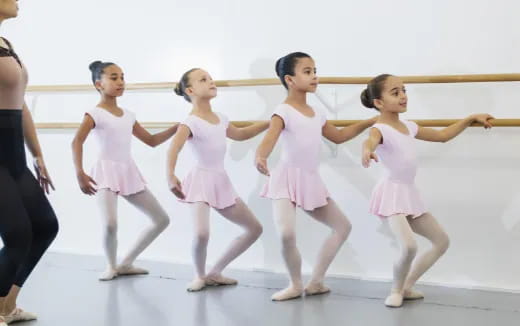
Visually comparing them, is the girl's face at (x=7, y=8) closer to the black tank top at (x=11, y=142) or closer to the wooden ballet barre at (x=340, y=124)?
the black tank top at (x=11, y=142)

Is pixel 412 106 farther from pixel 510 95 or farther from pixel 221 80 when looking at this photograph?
pixel 221 80

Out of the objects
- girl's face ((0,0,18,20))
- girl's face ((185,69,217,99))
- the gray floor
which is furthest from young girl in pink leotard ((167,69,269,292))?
girl's face ((0,0,18,20))

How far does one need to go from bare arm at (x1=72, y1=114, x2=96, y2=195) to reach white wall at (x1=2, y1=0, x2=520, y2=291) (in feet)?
1.72

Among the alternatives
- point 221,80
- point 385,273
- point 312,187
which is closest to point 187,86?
point 221,80

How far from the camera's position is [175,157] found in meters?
2.71

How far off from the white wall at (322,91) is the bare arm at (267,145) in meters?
0.48

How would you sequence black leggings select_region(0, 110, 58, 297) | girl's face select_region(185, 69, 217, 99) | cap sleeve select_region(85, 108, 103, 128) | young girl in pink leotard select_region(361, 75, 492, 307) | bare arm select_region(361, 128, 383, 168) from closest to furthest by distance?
black leggings select_region(0, 110, 58, 297) < bare arm select_region(361, 128, 383, 168) < young girl in pink leotard select_region(361, 75, 492, 307) < girl's face select_region(185, 69, 217, 99) < cap sleeve select_region(85, 108, 103, 128)

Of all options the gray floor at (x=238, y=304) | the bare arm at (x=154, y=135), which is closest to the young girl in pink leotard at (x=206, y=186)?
the gray floor at (x=238, y=304)

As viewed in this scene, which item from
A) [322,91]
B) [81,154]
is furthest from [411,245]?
[81,154]

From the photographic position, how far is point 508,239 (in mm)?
2742

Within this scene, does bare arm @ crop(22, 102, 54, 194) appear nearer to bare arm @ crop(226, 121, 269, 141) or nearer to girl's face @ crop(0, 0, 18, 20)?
girl's face @ crop(0, 0, 18, 20)

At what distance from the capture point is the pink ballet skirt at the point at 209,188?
2.80m

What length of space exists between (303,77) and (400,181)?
53 cm

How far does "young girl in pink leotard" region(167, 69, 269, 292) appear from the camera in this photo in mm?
2785
